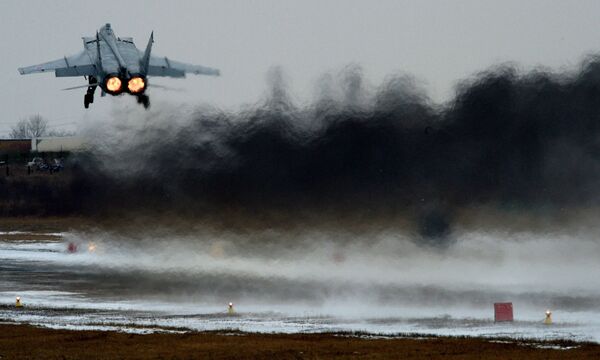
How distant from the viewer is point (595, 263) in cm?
3897

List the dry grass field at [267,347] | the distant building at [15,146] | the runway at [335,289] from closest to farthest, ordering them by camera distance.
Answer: the dry grass field at [267,347]
the runway at [335,289]
the distant building at [15,146]

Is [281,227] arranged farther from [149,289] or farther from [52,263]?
[52,263]

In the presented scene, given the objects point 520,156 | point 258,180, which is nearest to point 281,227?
point 258,180

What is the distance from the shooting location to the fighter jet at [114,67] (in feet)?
145

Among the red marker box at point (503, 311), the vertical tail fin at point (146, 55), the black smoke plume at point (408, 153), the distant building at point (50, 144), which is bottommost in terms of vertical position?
the red marker box at point (503, 311)

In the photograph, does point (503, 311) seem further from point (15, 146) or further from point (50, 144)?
point (15, 146)

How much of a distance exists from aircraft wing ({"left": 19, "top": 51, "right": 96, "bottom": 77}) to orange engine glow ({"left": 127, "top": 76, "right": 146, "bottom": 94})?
6.47 m

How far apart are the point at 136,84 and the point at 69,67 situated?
789 centimetres

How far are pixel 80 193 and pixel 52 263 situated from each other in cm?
607

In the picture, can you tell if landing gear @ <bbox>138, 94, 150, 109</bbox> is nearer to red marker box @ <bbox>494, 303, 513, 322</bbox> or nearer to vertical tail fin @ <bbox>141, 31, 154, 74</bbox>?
vertical tail fin @ <bbox>141, 31, 154, 74</bbox>

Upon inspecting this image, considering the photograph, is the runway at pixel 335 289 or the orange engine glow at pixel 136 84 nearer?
the runway at pixel 335 289

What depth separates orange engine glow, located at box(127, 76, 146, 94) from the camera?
4422cm

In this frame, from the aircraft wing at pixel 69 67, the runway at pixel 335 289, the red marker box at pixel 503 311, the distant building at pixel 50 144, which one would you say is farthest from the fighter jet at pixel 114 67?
the distant building at pixel 50 144

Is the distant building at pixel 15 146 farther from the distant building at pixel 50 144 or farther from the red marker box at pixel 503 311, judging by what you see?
the red marker box at pixel 503 311
